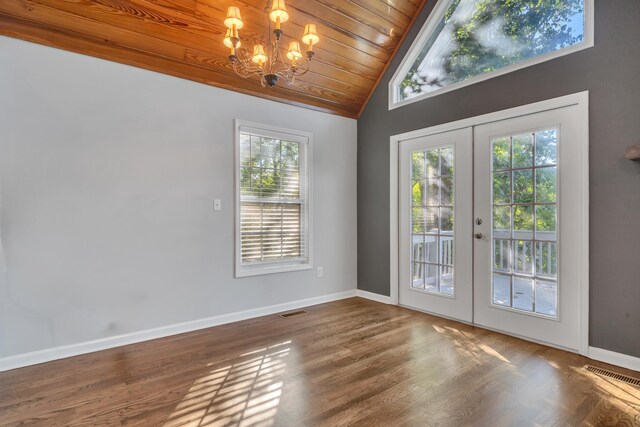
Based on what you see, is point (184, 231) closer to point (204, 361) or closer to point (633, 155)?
point (204, 361)

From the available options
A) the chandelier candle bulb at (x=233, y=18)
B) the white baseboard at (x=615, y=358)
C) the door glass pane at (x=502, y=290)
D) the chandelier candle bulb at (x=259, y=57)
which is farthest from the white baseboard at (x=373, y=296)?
the chandelier candle bulb at (x=233, y=18)

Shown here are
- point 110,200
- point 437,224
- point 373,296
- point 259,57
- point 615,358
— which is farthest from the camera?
point 373,296

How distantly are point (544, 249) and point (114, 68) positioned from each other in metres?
4.11

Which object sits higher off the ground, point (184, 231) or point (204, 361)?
point (184, 231)

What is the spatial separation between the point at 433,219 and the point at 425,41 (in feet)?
6.85

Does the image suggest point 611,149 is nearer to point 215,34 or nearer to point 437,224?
point 437,224

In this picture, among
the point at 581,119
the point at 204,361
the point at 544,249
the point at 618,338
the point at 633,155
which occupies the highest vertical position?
the point at 581,119

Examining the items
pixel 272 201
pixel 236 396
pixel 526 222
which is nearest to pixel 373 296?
pixel 272 201

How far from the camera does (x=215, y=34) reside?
3.13 meters

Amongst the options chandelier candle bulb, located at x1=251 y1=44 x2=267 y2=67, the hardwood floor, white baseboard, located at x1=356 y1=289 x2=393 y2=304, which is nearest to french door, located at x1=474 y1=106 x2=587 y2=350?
the hardwood floor

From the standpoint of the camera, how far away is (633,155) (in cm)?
236

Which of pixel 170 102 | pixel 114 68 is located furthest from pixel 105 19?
pixel 170 102

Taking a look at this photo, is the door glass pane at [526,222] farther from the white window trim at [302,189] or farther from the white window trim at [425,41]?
the white window trim at [302,189]

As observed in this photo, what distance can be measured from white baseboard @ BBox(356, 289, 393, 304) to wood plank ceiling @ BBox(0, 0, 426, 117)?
2.48 m
